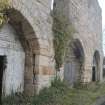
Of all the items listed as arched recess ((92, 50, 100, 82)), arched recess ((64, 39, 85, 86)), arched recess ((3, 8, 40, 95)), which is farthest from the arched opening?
arched recess ((92, 50, 100, 82))

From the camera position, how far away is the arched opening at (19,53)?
627 centimetres

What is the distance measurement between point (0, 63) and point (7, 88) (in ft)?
2.41

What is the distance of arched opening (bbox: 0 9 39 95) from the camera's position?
627 cm

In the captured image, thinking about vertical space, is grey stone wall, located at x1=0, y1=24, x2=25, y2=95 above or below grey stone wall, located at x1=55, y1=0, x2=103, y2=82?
below

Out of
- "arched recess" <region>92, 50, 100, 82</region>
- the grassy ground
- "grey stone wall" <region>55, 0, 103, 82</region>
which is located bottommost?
the grassy ground

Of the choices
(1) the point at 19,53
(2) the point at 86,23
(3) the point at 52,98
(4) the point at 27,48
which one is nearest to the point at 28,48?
(4) the point at 27,48

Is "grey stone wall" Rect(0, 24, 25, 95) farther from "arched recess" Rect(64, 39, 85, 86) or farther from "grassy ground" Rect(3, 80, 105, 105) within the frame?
"arched recess" Rect(64, 39, 85, 86)

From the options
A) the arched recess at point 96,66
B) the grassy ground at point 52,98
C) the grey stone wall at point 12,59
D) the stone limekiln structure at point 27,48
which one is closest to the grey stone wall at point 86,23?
the arched recess at point 96,66

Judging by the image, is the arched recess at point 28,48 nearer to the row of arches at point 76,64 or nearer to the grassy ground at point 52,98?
the grassy ground at point 52,98

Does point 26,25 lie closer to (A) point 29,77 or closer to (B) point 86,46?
(A) point 29,77

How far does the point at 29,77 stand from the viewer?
22.5ft

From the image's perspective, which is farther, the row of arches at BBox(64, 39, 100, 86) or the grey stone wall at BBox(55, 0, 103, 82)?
the row of arches at BBox(64, 39, 100, 86)

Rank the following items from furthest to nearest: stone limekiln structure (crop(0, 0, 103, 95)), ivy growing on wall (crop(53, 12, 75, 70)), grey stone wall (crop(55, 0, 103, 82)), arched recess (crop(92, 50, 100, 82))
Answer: arched recess (crop(92, 50, 100, 82)), grey stone wall (crop(55, 0, 103, 82)), ivy growing on wall (crop(53, 12, 75, 70)), stone limekiln structure (crop(0, 0, 103, 95))

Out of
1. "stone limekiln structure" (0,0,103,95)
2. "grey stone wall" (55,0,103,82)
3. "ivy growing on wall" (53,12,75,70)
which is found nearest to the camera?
"stone limekiln structure" (0,0,103,95)
